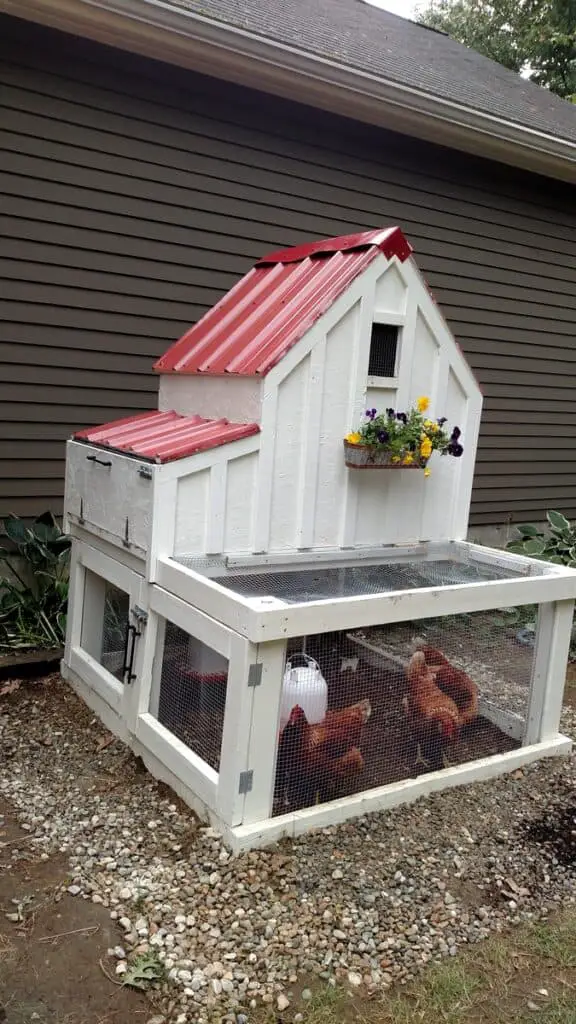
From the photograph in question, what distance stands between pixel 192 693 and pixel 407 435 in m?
1.31

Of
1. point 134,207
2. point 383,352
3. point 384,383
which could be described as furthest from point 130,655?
point 134,207

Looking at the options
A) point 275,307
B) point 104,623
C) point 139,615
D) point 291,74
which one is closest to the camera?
point 139,615

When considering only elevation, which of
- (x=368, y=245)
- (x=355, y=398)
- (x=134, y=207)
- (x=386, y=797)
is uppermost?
(x=134, y=207)

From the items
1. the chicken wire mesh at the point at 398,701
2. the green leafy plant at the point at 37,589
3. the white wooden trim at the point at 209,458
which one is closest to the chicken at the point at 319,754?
the chicken wire mesh at the point at 398,701

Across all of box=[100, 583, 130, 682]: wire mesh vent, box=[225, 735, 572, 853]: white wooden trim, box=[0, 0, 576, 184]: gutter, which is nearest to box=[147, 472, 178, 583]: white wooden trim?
box=[100, 583, 130, 682]: wire mesh vent

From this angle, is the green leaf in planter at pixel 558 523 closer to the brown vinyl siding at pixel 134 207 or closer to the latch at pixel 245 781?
the brown vinyl siding at pixel 134 207

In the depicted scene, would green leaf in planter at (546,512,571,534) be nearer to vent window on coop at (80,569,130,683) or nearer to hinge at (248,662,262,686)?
vent window on coop at (80,569,130,683)

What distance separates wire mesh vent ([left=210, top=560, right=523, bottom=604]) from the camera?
2.69 meters

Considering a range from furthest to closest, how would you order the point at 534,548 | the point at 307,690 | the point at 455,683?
the point at 534,548 < the point at 455,683 < the point at 307,690

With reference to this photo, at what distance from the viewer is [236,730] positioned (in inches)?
91.0

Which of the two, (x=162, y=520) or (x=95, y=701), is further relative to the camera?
(x=95, y=701)

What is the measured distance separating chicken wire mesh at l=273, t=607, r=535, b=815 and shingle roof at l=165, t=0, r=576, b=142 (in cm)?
358

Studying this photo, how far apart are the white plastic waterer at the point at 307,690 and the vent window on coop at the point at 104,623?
0.91 metres

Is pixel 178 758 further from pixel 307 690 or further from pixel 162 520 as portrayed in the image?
pixel 162 520
